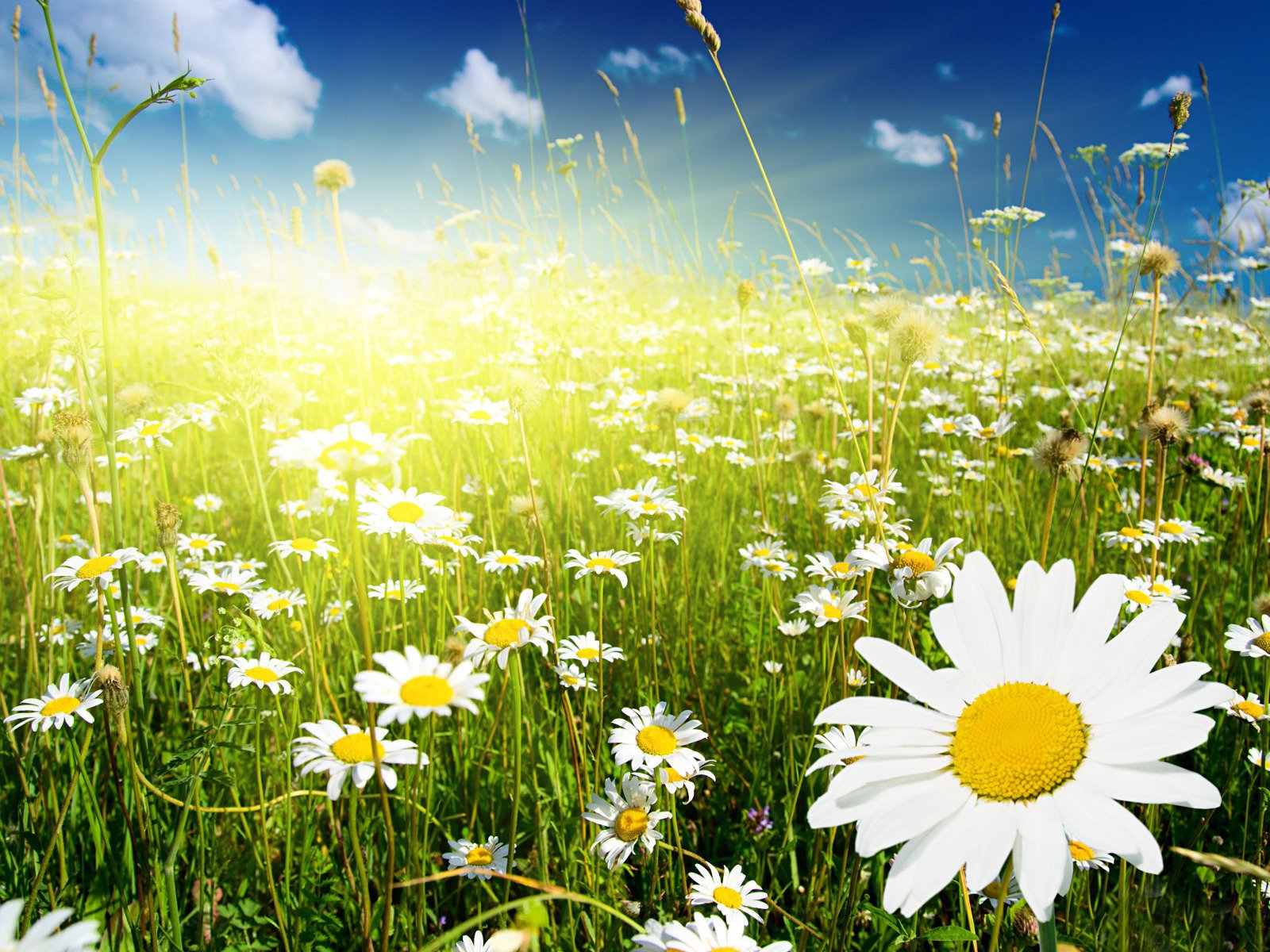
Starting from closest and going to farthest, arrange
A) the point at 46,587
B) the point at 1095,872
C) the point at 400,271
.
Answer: the point at 1095,872
the point at 46,587
the point at 400,271

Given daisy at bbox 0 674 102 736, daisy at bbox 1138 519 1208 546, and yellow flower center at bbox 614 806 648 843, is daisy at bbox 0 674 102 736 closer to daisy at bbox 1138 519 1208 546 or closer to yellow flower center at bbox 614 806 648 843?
yellow flower center at bbox 614 806 648 843

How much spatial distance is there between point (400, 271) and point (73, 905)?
5.37 m

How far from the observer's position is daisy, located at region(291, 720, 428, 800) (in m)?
0.87

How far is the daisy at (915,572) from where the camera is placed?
99 centimetres

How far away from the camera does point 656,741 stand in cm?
114

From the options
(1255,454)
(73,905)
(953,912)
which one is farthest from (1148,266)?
(73,905)

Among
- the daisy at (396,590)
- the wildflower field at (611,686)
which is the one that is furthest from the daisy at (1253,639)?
the daisy at (396,590)

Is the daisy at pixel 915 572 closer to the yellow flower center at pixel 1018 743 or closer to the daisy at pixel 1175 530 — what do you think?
the yellow flower center at pixel 1018 743

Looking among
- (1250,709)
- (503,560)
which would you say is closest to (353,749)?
(503,560)

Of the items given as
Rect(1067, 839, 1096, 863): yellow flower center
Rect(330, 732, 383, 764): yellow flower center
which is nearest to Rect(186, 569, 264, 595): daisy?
Rect(330, 732, 383, 764): yellow flower center

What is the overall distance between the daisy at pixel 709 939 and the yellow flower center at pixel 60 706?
1105 millimetres

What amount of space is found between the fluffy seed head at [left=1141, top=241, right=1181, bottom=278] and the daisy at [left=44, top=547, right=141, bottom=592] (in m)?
2.64

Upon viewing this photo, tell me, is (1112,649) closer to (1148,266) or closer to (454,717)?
(454,717)

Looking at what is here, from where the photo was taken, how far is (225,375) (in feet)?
5.02
